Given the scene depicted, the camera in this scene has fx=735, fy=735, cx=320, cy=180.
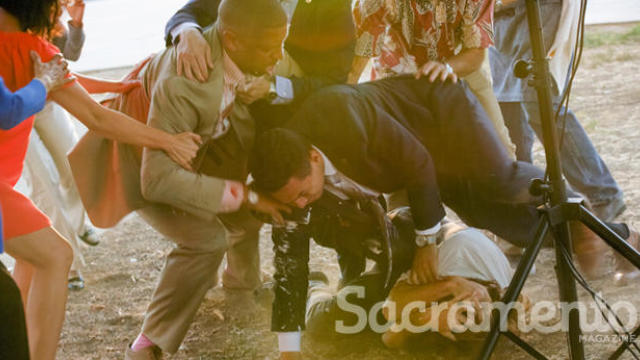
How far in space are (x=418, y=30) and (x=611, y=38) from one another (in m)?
5.76

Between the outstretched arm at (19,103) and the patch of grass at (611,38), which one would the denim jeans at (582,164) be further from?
the patch of grass at (611,38)

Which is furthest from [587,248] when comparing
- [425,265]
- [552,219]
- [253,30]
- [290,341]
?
[253,30]

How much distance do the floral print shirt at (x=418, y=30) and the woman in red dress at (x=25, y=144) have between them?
862 mm

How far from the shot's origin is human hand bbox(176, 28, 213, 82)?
2500mm

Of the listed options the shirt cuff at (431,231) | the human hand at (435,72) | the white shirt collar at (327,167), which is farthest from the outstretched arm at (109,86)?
the shirt cuff at (431,231)

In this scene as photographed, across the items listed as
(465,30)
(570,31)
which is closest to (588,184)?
(570,31)

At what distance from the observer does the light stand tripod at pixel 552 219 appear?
7.11 ft

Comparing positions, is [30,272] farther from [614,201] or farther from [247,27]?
[614,201]

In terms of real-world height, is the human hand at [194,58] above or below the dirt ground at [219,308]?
above

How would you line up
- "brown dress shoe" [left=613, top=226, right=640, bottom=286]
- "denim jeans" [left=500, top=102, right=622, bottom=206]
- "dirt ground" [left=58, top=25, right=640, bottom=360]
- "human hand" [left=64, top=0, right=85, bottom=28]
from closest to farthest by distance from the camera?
1. "dirt ground" [left=58, top=25, right=640, bottom=360]
2. "brown dress shoe" [left=613, top=226, right=640, bottom=286]
3. "denim jeans" [left=500, top=102, right=622, bottom=206]
4. "human hand" [left=64, top=0, right=85, bottom=28]

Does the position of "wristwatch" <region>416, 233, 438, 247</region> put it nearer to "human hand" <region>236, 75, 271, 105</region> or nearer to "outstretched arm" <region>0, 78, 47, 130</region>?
"human hand" <region>236, 75, 271, 105</region>

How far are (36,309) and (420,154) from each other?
139cm

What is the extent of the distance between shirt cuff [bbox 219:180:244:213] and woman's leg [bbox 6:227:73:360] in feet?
1.78

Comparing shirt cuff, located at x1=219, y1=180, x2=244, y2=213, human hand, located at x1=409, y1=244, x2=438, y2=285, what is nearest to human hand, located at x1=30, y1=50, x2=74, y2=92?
shirt cuff, located at x1=219, y1=180, x2=244, y2=213
